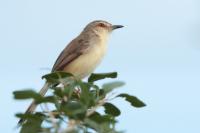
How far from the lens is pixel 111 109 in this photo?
11.1 feet

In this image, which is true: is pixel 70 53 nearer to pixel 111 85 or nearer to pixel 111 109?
pixel 111 109

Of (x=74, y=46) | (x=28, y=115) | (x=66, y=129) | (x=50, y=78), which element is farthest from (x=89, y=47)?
(x=66, y=129)

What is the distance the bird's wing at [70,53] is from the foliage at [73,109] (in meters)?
5.48

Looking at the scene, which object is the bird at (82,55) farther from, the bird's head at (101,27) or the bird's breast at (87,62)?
the bird's head at (101,27)

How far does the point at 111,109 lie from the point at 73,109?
89cm

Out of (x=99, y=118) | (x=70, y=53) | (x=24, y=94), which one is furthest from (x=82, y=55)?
(x=24, y=94)

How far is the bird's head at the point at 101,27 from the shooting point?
400 inches

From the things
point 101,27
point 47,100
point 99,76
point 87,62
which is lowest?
point 87,62

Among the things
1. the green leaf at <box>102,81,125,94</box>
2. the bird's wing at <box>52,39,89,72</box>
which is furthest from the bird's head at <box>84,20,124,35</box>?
the green leaf at <box>102,81,125,94</box>

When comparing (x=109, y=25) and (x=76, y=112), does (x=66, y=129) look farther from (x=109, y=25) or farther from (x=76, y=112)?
(x=109, y=25)

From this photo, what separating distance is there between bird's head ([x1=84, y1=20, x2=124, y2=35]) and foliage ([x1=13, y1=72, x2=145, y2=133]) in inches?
263

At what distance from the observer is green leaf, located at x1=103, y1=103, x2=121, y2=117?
335 cm

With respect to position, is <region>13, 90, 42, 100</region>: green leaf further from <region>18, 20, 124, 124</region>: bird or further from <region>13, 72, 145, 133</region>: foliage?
<region>18, 20, 124, 124</region>: bird

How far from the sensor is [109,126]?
274cm
